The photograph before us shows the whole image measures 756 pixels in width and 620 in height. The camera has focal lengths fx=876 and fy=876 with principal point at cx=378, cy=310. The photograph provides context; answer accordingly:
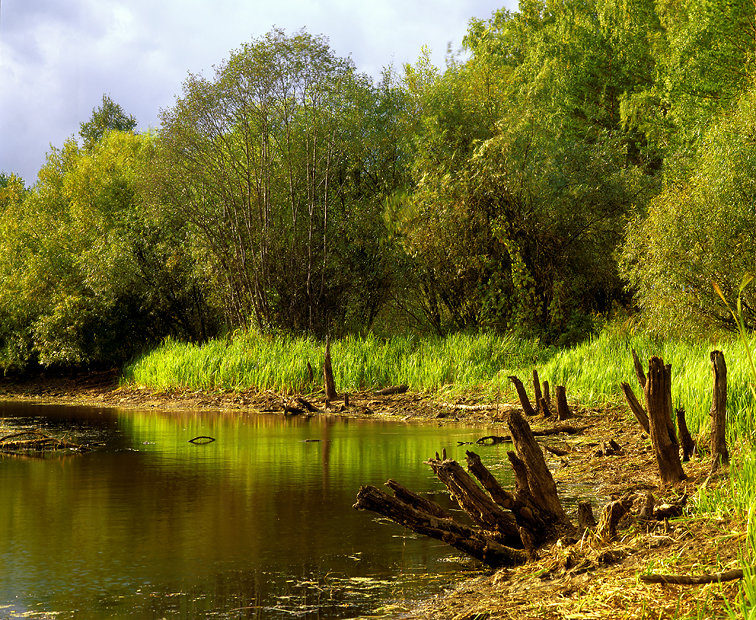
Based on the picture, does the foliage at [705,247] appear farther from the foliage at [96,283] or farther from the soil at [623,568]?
the foliage at [96,283]

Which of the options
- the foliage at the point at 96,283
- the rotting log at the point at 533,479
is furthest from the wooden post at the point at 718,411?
the foliage at the point at 96,283

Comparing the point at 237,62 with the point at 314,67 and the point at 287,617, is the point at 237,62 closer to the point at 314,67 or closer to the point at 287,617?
the point at 314,67

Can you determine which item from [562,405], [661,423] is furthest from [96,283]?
[661,423]

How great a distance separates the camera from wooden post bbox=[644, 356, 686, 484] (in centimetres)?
733

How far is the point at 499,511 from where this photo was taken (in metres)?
6.56

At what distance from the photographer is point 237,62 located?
2784 centimetres

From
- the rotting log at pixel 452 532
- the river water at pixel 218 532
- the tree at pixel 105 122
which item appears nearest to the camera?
the river water at pixel 218 532

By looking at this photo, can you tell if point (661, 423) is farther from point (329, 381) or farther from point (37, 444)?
point (329, 381)

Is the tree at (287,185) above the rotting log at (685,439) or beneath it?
above

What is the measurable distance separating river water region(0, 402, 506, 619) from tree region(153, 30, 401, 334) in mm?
14966

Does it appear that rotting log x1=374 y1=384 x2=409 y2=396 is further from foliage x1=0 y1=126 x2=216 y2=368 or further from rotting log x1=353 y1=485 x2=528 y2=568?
rotting log x1=353 y1=485 x2=528 y2=568

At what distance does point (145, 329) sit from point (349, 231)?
1002 cm

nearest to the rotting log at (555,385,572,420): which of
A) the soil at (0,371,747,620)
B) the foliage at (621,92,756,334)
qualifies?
the soil at (0,371,747,620)

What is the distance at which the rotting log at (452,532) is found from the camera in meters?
6.34
